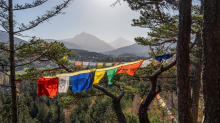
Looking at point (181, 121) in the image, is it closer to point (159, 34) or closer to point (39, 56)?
point (159, 34)

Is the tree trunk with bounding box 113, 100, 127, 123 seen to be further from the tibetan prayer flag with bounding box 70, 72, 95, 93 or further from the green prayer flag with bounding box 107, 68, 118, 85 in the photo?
the tibetan prayer flag with bounding box 70, 72, 95, 93

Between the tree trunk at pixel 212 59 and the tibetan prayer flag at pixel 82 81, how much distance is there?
11.9ft

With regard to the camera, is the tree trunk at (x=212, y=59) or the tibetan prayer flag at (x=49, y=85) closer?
the tree trunk at (x=212, y=59)

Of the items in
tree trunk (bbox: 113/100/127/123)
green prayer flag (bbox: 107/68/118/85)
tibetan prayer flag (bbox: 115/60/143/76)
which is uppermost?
tibetan prayer flag (bbox: 115/60/143/76)

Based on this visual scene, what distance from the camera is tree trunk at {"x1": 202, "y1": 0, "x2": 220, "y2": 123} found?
90.4 inches

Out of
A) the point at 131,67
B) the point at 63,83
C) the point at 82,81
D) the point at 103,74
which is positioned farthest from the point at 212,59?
the point at 63,83

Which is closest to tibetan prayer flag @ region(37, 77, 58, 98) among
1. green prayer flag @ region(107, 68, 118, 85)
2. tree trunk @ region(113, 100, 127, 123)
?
green prayer flag @ region(107, 68, 118, 85)

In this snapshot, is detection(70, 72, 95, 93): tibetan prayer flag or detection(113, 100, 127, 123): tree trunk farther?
detection(113, 100, 127, 123): tree trunk

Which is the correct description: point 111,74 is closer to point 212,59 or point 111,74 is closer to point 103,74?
point 103,74

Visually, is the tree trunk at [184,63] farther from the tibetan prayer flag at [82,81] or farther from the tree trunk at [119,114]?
the tree trunk at [119,114]

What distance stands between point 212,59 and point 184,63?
0.68 metres

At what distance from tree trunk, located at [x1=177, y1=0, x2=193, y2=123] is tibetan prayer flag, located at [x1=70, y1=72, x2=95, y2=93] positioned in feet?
10.3

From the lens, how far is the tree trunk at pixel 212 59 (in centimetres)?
229

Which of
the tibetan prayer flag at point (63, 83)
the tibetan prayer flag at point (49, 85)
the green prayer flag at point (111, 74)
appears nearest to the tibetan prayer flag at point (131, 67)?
the green prayer flag at point (111, 74)
